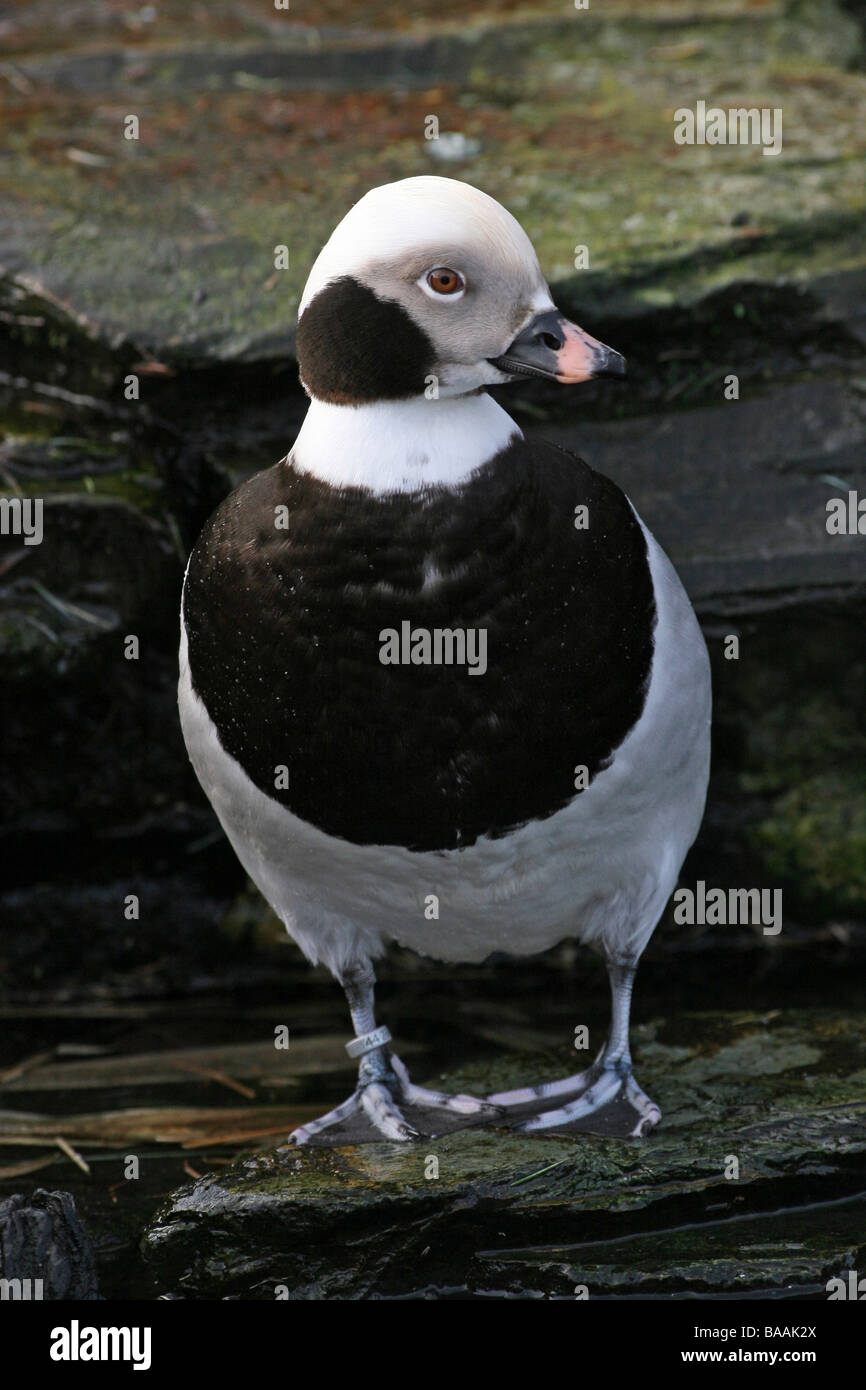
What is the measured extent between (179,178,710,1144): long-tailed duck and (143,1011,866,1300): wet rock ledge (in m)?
0.33

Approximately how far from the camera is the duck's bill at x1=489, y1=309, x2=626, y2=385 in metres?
4.01

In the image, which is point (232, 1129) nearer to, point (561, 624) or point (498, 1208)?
point (498, 1208)

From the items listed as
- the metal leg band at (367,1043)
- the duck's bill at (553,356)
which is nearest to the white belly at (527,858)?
the metal leg band at (367,1043)

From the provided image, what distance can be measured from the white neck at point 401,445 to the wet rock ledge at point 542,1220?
182 cm

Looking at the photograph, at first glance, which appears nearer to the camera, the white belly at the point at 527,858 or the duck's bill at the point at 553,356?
the duck's bill at the point at 553,356

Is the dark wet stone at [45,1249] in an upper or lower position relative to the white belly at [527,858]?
lower

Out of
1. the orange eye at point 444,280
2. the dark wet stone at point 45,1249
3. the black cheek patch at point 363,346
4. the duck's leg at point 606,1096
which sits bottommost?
the dark wet stone at point 45,1249

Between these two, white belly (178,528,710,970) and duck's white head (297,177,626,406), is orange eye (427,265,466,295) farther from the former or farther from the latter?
white belly (178,528,710,970)

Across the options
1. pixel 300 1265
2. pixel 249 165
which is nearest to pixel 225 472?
pixel 249 165

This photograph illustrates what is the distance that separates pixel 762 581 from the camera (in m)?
5.91

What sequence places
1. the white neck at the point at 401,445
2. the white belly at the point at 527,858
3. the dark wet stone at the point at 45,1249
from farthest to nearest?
1. the white belly at the point at 527,858
2. the dark wet stone at the point at 45,1249
3. the white neck at the point at 401,445

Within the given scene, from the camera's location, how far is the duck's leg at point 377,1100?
16.1ft

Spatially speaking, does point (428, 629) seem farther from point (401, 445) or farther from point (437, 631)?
point (401, 445)

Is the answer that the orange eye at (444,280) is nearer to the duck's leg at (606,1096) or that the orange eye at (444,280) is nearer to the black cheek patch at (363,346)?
the black cheek patch at (363,346)
